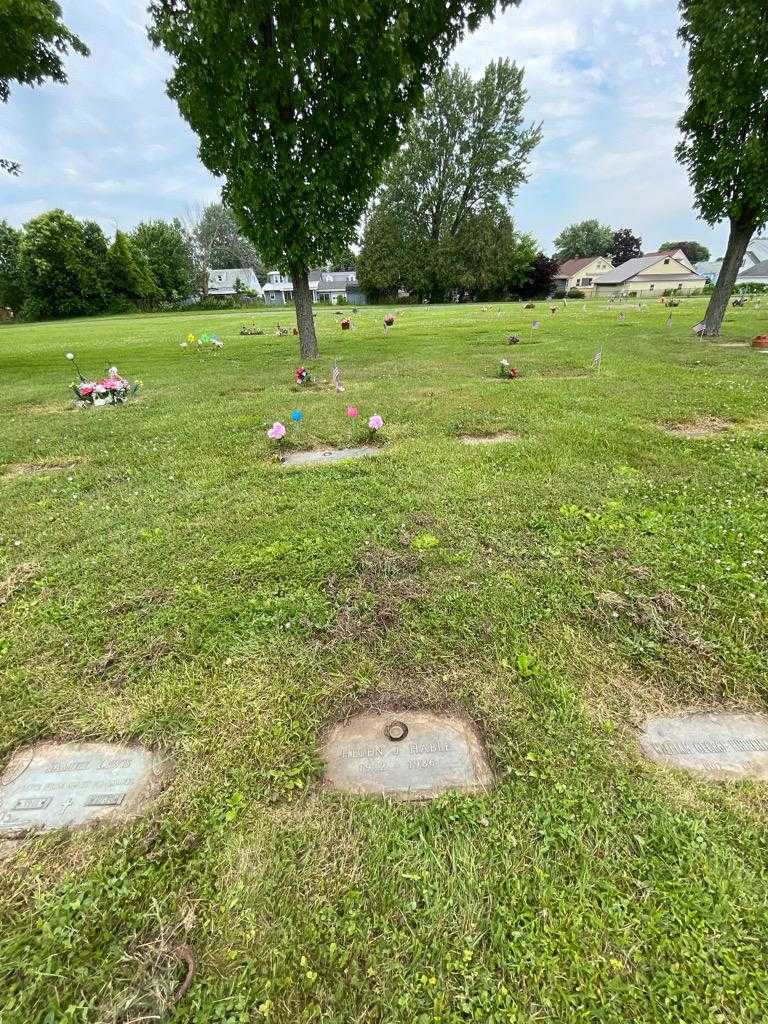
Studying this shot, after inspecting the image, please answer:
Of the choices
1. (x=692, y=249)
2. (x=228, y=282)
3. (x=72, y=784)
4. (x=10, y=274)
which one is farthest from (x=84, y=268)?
(x=692, y=249)

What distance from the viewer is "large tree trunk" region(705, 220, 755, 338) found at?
10531 millimetres

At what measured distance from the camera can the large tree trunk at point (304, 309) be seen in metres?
10.0

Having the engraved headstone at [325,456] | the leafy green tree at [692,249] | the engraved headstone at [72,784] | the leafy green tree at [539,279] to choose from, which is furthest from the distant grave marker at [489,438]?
the leafy green tree at [692,249]

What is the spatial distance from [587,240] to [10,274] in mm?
88240

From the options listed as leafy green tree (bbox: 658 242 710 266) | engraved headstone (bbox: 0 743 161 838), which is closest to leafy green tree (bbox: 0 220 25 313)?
engraved headstone (bbox: 0 743 161 838)

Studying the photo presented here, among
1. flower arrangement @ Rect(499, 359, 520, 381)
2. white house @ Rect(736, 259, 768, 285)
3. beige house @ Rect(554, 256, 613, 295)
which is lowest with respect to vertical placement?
flower arrangement @ Rect(499, 359, 520, 381)


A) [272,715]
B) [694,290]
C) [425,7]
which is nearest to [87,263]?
[425,7]

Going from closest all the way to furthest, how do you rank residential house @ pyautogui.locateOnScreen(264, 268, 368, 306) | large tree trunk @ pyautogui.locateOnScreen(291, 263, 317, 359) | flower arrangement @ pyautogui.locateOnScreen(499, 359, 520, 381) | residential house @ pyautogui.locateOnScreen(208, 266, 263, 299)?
flower arrangement @ pyautogui.locateOnScreen(499, 359, 520, 381) → large tree trunk @ pyautogui.locateOnScreen(291, 263, 317, 359) → residential house @ pyautogui.locateOnScreen(208, 266, 263, 299) → residential house @ pyautogui.locateOnScreen(264, 268, 368, 306)

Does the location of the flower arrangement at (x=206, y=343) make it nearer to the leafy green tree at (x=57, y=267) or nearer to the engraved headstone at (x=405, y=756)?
the engraved headstone at (x=405, y=756)

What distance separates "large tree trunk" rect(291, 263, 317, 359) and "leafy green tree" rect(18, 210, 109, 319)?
48012 mm

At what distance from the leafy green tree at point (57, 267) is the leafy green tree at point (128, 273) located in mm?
1750

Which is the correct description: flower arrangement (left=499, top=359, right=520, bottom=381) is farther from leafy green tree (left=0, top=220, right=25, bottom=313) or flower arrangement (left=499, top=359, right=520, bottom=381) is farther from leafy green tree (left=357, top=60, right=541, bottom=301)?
leafy green tree (left=0, top=220, right=25, bottom=313)

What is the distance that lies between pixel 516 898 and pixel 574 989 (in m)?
0.21

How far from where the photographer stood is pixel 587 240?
83.6 meters
